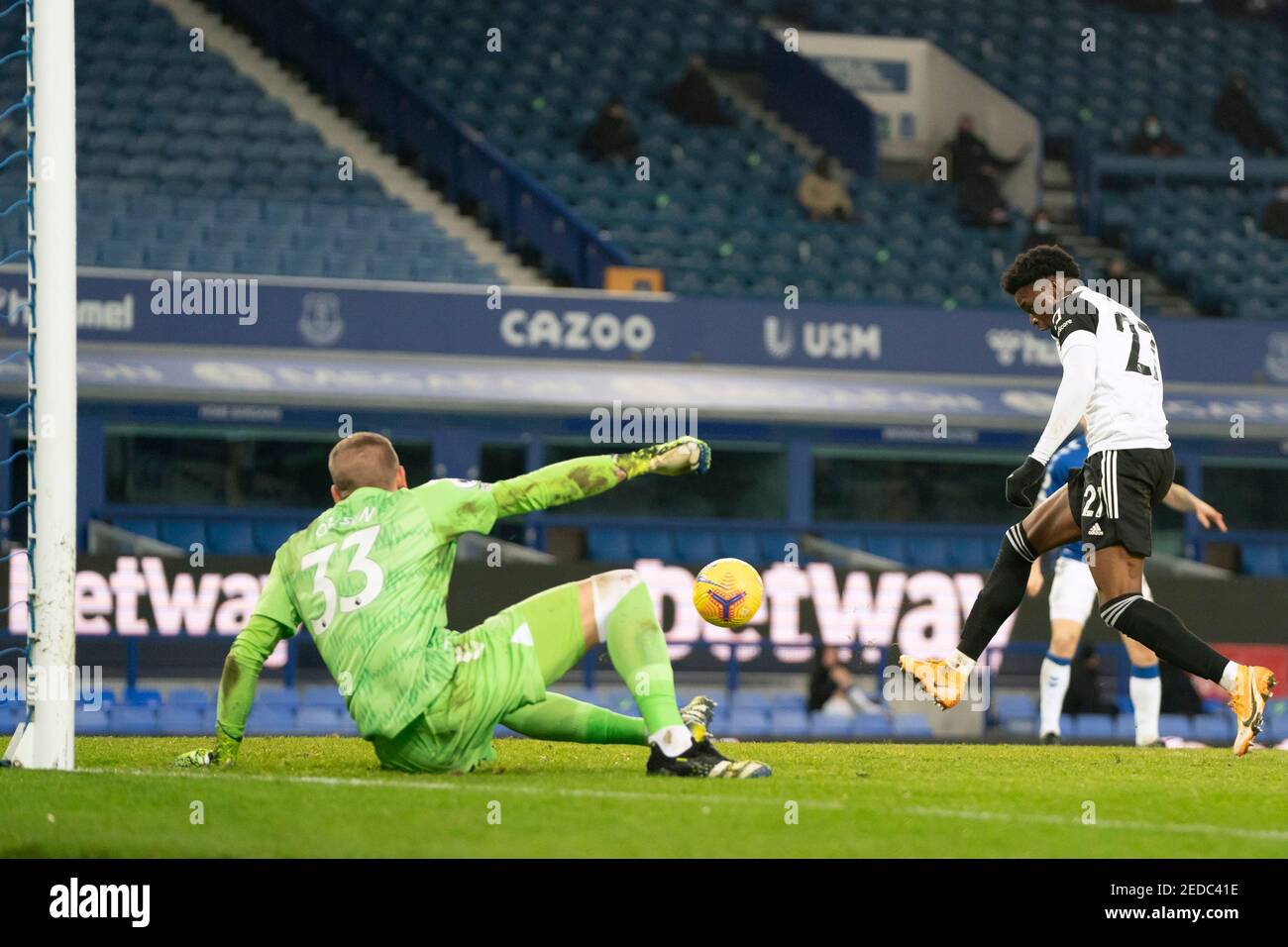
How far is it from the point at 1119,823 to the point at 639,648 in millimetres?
1658

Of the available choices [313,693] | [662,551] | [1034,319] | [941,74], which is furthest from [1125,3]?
[1034,319]

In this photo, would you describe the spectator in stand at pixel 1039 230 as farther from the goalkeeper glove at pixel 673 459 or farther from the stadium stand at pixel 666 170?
the goalkeeper glove at pixel 673 459

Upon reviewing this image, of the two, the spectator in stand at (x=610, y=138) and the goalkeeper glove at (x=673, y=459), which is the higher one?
the spectator in stand at (x=610, y=138)

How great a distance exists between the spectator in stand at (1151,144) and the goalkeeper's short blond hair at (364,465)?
19831mm

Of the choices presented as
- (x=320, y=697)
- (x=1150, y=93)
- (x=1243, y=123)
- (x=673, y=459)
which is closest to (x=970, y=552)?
(x=320, y=697)

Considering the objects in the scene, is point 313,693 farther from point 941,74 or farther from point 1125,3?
point 1125,3

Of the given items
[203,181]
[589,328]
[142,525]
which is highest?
[203,181]

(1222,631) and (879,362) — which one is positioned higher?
(879,362)

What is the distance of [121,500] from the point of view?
1895 centimetres

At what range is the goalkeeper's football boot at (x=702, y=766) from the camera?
6797 millimetres

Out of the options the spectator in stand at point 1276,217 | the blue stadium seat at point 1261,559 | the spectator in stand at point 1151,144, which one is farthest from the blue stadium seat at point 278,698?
the spectator in stand at point 1151,144

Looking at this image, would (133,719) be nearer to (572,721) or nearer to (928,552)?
(572,721)

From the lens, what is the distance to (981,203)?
23.5 meters
